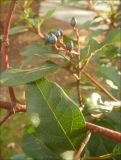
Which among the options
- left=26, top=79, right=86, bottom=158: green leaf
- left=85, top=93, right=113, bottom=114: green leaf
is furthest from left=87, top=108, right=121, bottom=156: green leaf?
left=26, top=79, right=86, bottom=158: green leaf

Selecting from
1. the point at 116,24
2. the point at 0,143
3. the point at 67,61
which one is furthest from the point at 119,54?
the point at 0,143

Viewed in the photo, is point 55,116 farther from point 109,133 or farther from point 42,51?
point 42,51

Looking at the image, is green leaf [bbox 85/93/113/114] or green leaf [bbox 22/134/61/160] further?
green leaf [bbox 85/93/113/114]

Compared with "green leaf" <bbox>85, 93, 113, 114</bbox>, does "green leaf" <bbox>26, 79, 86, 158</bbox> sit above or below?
above

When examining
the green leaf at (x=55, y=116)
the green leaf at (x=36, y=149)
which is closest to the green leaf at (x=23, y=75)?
the green leaf at (x=55, y=116)

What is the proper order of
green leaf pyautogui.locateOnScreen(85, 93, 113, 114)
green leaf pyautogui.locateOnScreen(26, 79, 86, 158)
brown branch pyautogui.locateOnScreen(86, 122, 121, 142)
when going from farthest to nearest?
green leaf pyautogui.locateOnScreen(85, 93, 113, 114) → green leaf pyautogui.locateOnScreen(26, 79, 86, 158) → brown branch pyautogui.locateOnScreen(86, 122, 121, 142)

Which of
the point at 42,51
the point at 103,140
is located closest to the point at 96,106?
the point at 103,140

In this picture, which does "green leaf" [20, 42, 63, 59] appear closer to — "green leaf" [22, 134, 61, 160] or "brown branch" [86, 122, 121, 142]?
"green leaf" [22, 134, 61, 160]
